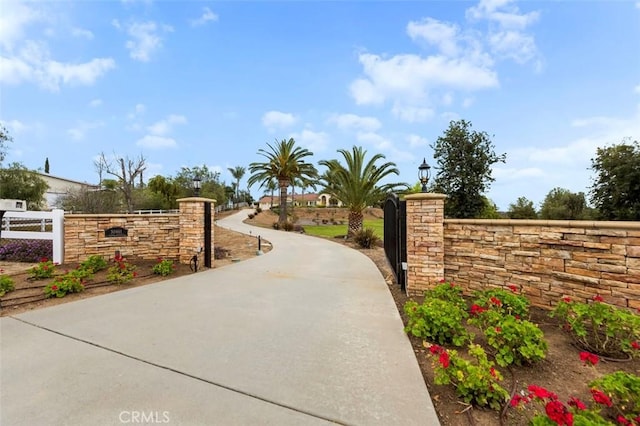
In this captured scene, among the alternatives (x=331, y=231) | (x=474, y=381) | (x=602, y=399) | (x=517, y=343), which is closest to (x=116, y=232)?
(x=474, y=381)

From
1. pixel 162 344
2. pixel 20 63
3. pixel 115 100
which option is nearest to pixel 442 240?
pixel 162 344

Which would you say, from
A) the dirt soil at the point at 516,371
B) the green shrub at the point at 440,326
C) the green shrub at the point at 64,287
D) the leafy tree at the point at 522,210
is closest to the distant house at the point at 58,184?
the green shrub at the point at 64,287

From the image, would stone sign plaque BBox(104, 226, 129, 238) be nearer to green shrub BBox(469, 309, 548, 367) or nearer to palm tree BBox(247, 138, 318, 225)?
green shrub BBox(469, 309, 548, 367)

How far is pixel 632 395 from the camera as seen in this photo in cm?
193

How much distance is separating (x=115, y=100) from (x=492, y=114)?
1752cm

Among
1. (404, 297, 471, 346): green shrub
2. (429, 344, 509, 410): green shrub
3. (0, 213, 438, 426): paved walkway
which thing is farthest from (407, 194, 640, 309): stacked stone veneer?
(429, 344, 509, 410): green shrub

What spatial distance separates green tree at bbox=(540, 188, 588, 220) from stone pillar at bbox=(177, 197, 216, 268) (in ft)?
97.0

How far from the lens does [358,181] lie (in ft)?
54.4

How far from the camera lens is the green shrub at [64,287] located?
5059 millimetres

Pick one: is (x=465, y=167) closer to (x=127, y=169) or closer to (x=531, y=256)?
(x=531, y=256)

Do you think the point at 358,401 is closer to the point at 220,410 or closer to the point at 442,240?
the point at 220,410

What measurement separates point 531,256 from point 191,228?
26.4 feet

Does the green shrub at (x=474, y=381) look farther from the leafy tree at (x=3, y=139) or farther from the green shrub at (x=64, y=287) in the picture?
the leafy tree at (x=3, y=139)

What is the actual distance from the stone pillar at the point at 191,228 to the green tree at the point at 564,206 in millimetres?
29554
